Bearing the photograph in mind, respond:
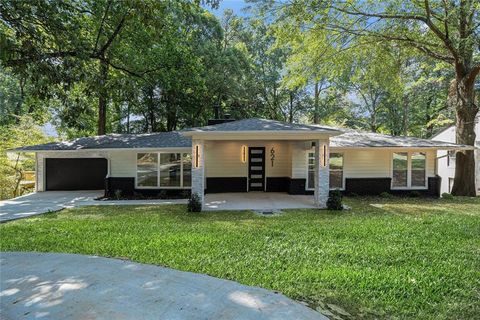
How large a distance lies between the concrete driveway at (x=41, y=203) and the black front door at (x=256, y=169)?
6.83 m

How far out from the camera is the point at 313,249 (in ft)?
18.8

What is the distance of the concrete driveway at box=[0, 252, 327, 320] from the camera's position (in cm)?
343

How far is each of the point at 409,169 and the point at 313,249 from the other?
1064 centimetres

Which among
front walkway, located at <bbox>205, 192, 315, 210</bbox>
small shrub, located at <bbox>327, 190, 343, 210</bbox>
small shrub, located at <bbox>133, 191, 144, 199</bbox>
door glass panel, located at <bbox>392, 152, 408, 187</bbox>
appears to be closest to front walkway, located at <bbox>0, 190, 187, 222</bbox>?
small shrub, located at <bbox>133, 191, 144, 199</bbox>

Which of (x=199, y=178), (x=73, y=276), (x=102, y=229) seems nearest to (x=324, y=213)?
(x=199, y=178)

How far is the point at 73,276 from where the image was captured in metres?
4.46

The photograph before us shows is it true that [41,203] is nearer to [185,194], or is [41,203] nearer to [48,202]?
[48,202]

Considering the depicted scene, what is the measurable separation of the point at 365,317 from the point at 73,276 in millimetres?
3752

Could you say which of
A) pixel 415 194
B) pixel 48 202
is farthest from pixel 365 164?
pixel 48 202

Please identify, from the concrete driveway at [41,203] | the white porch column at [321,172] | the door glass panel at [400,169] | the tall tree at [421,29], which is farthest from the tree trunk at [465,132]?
the concrete driveway at [41,203]

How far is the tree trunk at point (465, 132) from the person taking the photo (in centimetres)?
1430

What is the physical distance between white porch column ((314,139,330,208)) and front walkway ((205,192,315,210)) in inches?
16.4

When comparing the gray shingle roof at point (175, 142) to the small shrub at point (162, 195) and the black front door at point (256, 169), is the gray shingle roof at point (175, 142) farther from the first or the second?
the black front door at point (256, 169)

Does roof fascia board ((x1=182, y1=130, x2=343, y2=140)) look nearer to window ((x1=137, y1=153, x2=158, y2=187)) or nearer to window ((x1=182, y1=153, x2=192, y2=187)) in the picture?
window ((x1=182, y1=153, x2=192, y2=187))
